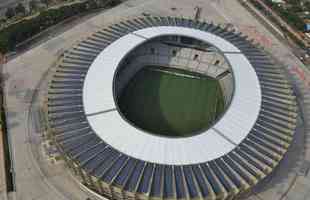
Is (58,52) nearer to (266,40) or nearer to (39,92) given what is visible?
(39,92)

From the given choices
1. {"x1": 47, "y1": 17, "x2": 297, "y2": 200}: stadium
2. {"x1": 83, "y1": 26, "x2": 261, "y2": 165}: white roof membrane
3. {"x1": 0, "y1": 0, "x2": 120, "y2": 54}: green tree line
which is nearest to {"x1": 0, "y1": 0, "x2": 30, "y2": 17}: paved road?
{"x1": 0, "y1": 0, "x2": 120, "y2": 54}: green tree line

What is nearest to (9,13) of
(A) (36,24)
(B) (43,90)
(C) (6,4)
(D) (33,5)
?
(D) (33,5)

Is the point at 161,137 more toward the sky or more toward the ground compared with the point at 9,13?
more toward the ground

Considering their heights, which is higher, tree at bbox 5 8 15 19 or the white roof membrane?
tree at bbox 5 8 15 19

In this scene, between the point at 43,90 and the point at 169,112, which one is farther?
the point at 43,90

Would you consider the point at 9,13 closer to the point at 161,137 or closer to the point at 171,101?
the point at 171,101

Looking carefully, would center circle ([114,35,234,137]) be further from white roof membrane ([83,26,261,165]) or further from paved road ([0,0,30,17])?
paved road ([0,0,30,17])

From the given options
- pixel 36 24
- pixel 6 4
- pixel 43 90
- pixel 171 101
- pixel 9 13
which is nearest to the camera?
pixel 43 90
